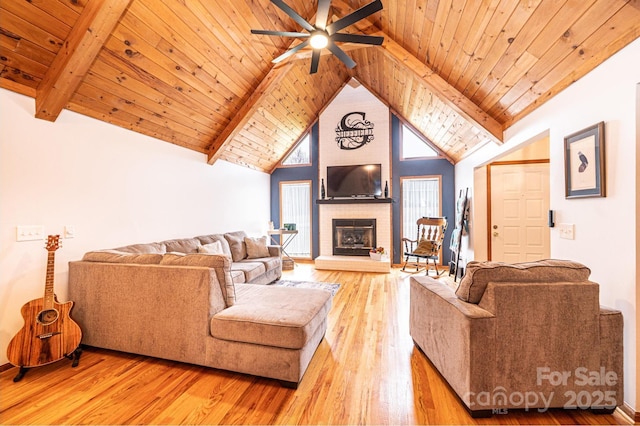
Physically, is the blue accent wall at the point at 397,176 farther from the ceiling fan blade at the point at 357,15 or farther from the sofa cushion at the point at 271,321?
the sofa cushion at the point at 271,321

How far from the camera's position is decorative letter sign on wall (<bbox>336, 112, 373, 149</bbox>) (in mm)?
5836

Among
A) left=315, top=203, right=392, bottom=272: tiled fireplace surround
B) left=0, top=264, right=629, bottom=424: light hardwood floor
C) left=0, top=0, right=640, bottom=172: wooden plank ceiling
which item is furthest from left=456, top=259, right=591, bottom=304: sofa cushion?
left=315, top=203, right=392, bottom=272: tiled fireplace surround

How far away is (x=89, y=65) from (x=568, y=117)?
4.09 metres

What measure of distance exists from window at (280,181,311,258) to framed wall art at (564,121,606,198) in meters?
4.94

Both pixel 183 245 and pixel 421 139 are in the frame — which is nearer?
pixel 183 245

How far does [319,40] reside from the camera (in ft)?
7.85

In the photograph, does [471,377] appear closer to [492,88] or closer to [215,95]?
[492,88]

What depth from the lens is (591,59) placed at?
1797 millimetres

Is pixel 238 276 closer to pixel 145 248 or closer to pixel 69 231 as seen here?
pixel 145 248

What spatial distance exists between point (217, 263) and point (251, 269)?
64.2 inches

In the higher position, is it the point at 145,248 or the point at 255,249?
the point at 145,248

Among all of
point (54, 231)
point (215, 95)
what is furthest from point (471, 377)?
point (215, 95)

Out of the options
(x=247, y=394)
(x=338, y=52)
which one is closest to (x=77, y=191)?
(x=247, y=394)

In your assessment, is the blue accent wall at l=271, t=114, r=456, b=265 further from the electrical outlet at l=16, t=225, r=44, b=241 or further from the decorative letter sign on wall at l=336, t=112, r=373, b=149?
the electrical outlet at l=16, t=225, r=44, b=241
